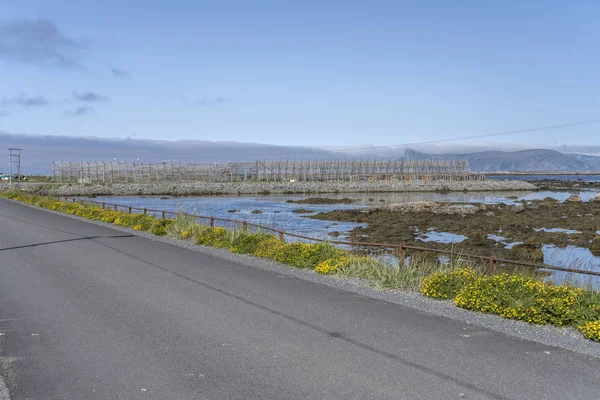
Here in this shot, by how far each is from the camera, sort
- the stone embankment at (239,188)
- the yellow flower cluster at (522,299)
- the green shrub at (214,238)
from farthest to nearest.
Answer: the stone embankment at (239,188) → the green shrub at (214,238) → the yellow flower cluster at (522,299)

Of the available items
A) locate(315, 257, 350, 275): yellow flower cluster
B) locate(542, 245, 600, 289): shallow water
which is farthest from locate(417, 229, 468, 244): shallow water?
locate(315, 257, 350, 275): yellow flower cluster

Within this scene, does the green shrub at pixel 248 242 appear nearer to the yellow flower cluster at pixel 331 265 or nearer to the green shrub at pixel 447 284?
the yellow flower cluster at pixel 331 265

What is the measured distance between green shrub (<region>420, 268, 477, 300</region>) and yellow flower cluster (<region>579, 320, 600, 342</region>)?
2.73 metres

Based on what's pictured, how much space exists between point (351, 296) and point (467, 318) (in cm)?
250

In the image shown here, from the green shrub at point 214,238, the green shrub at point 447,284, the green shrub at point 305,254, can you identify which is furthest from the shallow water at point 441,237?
the green shrub at point 447,284

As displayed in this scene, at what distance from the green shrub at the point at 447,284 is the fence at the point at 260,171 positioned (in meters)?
81.1

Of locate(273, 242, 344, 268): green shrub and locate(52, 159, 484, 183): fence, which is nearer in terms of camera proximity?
locate(273, 242, 344, 268): green shrub

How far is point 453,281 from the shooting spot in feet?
36.6

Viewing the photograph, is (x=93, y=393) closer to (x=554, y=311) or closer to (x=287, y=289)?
(x=287, y=289)

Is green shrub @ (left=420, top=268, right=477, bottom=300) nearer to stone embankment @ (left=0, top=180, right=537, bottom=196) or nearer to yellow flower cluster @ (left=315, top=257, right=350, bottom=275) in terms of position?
yellow flower cluster @ (left=315, top=257, right=350, bottom=275)

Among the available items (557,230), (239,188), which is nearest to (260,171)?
(239,188)

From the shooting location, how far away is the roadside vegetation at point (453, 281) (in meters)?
8.99

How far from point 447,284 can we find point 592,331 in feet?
10.9

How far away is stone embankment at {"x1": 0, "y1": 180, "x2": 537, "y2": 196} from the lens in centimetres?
7450
